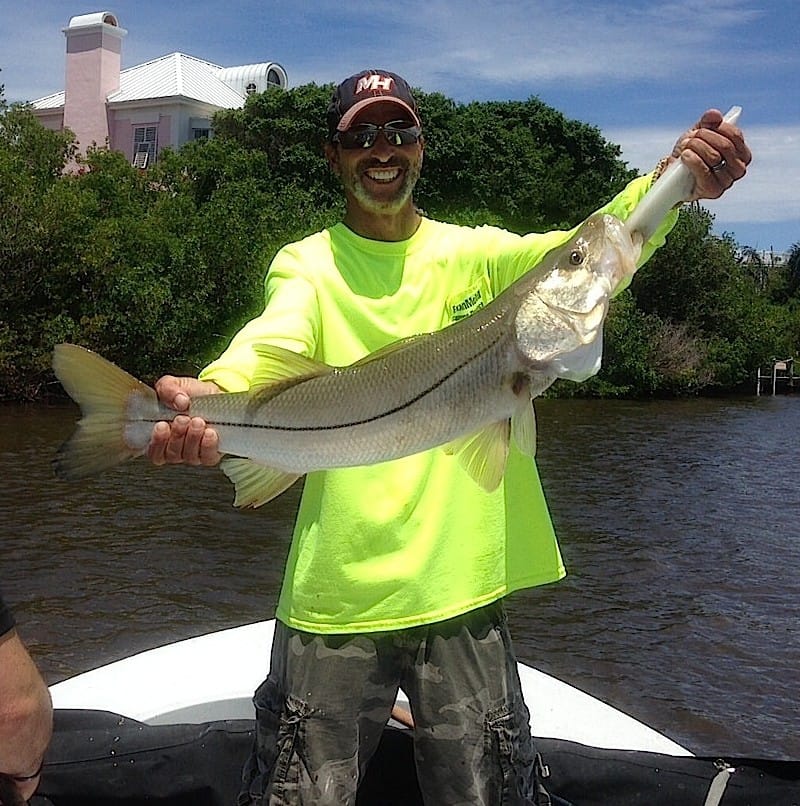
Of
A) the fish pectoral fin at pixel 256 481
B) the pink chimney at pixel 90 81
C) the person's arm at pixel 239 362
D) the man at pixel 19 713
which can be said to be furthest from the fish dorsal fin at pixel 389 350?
the pink chimney at pixel 90 81

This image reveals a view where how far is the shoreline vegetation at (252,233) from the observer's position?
29.2m

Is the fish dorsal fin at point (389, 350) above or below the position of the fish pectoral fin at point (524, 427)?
above

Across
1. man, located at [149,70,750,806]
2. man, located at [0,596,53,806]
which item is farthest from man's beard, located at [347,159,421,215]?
man, located at [0,596,53,806]

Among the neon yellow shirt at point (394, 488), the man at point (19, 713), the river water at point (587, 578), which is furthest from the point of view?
the river water at point (587, 578)

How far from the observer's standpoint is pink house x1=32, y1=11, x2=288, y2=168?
4425cm

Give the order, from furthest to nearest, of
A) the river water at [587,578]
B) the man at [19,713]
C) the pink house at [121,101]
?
the pink house at [121,101], the river water at [587,578], the man at [19,713]

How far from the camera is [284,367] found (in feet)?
8.98

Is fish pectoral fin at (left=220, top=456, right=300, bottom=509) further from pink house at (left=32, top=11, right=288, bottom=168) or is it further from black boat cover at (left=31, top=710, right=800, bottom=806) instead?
pink house at (left=32, top=11, right=288, bottom=168)

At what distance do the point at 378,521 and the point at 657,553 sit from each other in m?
12.1

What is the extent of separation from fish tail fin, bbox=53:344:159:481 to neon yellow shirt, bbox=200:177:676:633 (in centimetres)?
27

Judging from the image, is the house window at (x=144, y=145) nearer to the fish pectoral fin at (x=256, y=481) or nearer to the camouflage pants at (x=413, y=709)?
the fish pectoral fin at (x=256, y=481)

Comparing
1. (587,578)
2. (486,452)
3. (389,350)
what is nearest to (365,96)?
(389,350)

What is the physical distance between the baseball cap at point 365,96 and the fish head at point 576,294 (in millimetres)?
817

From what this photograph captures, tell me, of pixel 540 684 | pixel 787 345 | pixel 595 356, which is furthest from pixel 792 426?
pixel 595 356
